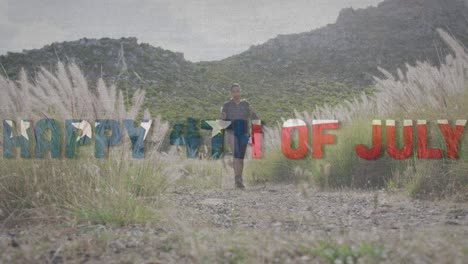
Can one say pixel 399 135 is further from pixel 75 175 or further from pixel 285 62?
pixel 285 62

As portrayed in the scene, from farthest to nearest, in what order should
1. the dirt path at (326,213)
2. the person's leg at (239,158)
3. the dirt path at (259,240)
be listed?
1. the person's leg at (239,158)
2. the dirt path at (326,213)
3. the dirt path at (259,240)

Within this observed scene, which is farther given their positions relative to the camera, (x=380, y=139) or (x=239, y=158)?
(x=239, y=158)

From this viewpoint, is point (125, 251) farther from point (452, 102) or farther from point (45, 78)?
point (452, 102)

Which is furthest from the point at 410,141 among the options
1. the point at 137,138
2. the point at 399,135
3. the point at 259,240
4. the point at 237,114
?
the point at 259,240

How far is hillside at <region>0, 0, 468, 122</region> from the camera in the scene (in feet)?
113

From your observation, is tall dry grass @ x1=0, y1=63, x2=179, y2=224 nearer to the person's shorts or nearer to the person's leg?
the person's leg

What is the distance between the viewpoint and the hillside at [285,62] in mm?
34469

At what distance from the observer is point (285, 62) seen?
47062 mm

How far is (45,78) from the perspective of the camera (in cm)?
409

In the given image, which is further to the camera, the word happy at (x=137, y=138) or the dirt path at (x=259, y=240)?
the word happy at (x=137, y=138)

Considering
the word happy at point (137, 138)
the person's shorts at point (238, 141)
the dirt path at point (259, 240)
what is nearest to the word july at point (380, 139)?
the word happy at point (137, 138)

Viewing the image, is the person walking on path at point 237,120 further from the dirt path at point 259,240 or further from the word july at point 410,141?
the dirt path at point 259,240

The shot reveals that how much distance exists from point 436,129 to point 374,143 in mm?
970

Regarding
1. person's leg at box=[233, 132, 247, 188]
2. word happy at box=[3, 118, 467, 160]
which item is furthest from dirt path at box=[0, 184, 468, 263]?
person's leg at box=[233, 132, 247, 188]
